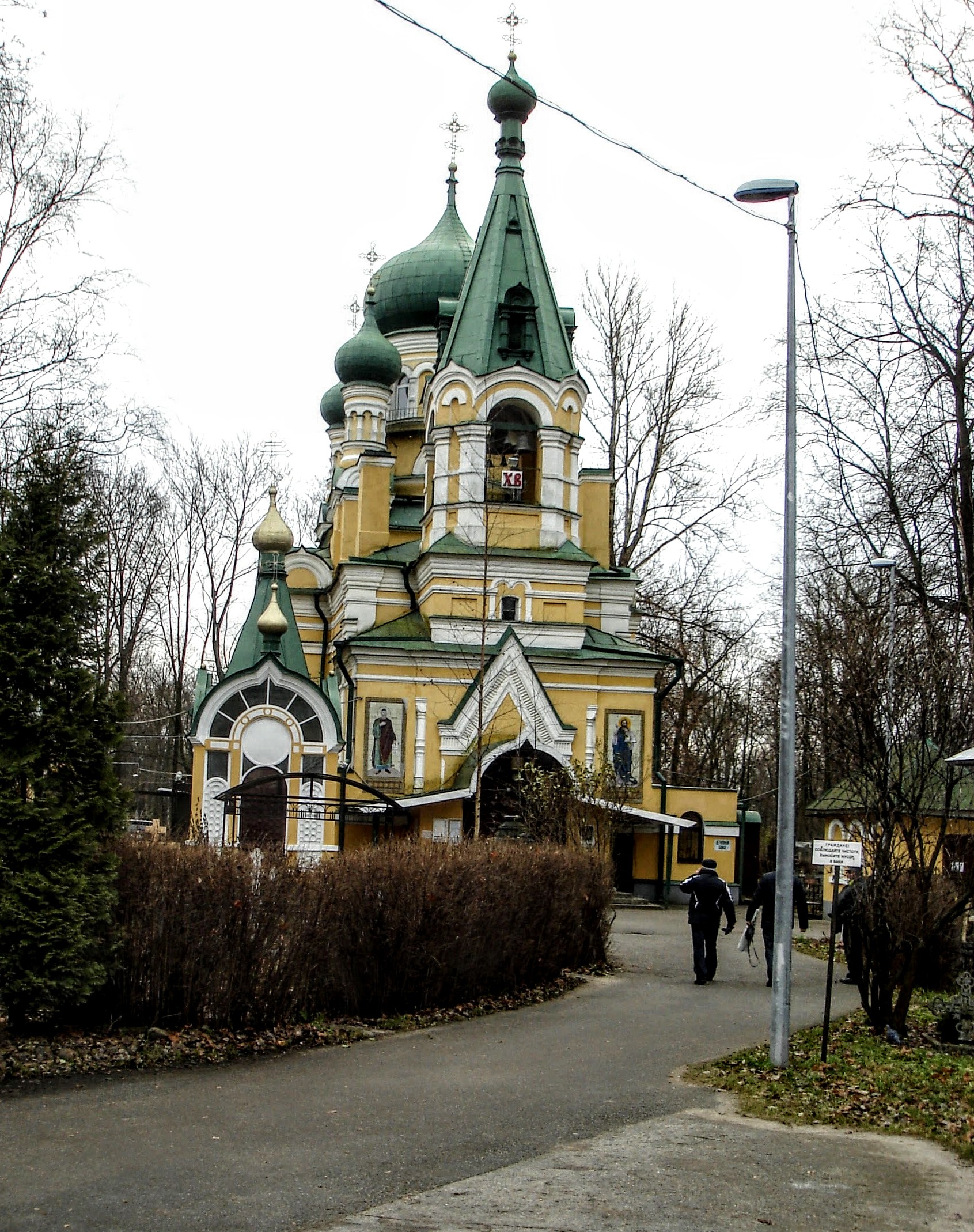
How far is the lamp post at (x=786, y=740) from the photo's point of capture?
34.5ft

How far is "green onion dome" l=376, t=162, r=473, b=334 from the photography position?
40.2m

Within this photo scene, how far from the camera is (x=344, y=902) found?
11883 millimetres

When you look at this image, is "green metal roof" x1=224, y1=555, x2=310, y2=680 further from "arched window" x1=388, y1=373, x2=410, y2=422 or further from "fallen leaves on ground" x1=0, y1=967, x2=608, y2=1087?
"fallen leaves on ground" x1=0, y1=967, x2=608, y2=1087

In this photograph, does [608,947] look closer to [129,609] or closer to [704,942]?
[704,942]

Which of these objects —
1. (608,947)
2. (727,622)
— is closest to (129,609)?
(727,622)

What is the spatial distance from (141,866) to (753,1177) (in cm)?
524

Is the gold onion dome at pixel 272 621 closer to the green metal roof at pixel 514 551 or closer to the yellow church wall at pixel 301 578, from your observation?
the green metal roof at pixel 514 551

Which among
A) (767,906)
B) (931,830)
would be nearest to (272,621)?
(767,906)

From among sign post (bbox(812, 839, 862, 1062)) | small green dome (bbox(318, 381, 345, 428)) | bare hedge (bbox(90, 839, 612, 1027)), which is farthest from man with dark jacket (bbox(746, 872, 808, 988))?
small green dome (bbox(318, 381, 345, 428))

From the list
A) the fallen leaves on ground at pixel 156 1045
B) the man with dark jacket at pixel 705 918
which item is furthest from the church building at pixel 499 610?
the fallen leaves on ground at pixel 156 1045

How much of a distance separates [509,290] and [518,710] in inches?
378

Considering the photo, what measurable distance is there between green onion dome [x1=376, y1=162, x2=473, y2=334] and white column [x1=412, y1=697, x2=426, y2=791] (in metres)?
14.1

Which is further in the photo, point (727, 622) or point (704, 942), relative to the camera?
point (727, 622)

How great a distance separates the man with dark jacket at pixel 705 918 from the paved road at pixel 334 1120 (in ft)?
8.22
